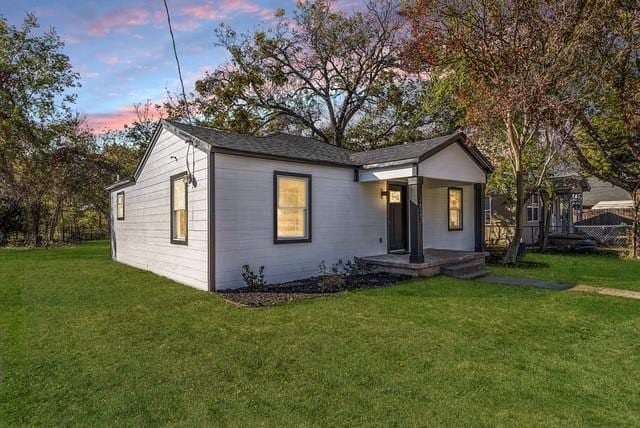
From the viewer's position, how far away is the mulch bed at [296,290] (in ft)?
21.9

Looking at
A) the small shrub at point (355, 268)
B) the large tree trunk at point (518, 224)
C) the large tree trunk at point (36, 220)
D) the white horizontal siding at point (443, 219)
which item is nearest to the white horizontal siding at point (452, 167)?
the white horizontal siding at point (443, 219)

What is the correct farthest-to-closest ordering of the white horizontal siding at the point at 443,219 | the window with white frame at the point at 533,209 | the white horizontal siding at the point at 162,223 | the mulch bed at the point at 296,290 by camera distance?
the window with white frame at the point at 533,209 → the white horizontal siding at the point at 443,219 → the white horizontal siding at the point at 162,223 → the mulch bed at the point at 296,290

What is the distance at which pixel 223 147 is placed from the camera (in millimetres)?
7320

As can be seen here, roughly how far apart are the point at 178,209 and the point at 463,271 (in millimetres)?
6934

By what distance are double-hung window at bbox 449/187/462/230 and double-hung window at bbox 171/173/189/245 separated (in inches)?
330

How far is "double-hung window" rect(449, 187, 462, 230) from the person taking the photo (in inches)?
503

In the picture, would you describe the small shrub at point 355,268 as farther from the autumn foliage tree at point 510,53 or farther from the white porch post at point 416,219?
the autumn foliage tree at point 510,53

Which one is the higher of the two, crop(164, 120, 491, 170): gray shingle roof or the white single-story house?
crop(164, 120, 491, 170): gray shingle roof

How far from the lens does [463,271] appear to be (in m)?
9.30

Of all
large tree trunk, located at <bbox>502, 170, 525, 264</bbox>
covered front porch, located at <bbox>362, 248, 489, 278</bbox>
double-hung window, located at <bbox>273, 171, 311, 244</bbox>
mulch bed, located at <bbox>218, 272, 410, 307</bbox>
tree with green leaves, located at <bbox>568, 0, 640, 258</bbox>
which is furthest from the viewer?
large tree trunk, located at <bbox>502, 170, 525, 264</bbox>

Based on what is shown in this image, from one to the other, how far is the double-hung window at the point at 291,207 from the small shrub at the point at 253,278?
0.82 meters

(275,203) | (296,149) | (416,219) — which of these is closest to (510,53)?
(416,219)

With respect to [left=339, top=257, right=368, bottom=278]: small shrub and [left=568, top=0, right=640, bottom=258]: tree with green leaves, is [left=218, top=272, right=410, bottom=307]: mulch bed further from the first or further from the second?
[left=568, top=0, right=640, bottom=258]: tree with green leaves

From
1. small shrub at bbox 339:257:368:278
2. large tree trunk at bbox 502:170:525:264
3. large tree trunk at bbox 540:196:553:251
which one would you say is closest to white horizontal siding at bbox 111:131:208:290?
small shrub at bbox 339:257:368:278
